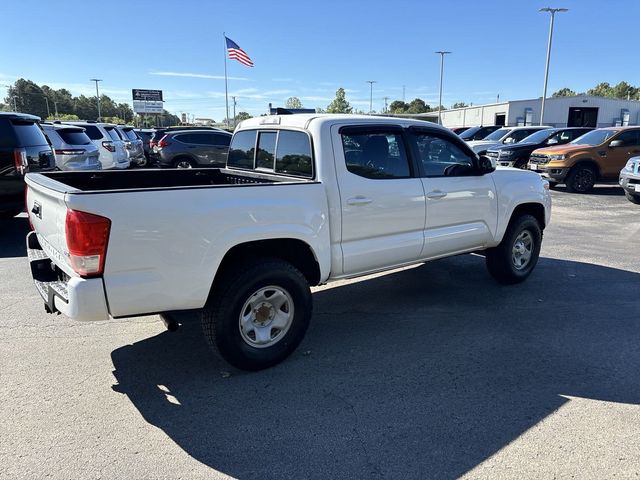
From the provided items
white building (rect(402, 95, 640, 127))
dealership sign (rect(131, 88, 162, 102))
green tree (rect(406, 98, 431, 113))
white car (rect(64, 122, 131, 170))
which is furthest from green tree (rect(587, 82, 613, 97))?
white car (rect(64, 122, 131, 170))

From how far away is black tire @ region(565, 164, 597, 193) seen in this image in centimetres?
1394

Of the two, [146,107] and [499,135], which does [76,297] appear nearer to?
[499,135]

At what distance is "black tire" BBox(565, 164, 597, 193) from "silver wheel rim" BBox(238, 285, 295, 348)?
12.7m

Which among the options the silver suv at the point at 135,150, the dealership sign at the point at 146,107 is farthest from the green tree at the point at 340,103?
the silver suv at the point at 135,150

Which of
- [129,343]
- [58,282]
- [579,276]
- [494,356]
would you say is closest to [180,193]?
[58,282]

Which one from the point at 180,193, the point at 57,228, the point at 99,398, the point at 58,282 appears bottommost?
the point at 99,398

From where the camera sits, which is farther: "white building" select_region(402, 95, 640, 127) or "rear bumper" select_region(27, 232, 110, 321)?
"white building" select_region(402, 95, 640, 127)

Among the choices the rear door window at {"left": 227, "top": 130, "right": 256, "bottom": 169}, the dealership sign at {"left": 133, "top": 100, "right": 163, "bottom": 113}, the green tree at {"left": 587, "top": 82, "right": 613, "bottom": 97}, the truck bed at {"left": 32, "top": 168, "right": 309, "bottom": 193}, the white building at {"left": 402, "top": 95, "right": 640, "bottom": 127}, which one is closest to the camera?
the truck bed at {"left": 32, "top": 168, "right": 309, "bottom": 193}

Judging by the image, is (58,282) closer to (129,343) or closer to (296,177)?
(129,343)

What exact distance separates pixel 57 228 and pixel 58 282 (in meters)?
0.48

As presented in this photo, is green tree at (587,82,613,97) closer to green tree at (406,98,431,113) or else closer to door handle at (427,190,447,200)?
green tree at (406,98,431,113)

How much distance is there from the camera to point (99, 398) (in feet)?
11.1

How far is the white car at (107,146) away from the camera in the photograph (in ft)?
46.9

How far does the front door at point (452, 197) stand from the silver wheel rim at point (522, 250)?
0.62 meters
